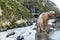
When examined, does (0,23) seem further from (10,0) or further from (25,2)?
(25,2)

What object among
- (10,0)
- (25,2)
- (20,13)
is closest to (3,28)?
(20,13)

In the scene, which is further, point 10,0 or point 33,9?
point 33,9

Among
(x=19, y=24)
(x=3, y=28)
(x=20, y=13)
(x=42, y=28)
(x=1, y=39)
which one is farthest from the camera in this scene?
(x=20, y=13)

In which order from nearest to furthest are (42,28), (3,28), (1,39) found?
(42,28), (1,39), (3,28)

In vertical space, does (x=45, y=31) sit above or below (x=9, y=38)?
above

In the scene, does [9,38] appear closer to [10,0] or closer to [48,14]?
[48,14]

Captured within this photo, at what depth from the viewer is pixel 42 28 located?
7996 mm

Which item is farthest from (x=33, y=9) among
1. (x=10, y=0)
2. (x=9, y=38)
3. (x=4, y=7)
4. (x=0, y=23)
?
(x=9, y=38)

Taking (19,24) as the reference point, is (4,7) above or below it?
above

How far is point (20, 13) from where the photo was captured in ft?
92.1

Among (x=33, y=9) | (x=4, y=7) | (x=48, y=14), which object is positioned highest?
(x=48, y=14)

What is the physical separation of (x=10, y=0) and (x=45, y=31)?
72.4 feet

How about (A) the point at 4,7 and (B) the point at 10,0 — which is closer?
(A) the point at 4,7

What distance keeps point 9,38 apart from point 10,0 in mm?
14382
